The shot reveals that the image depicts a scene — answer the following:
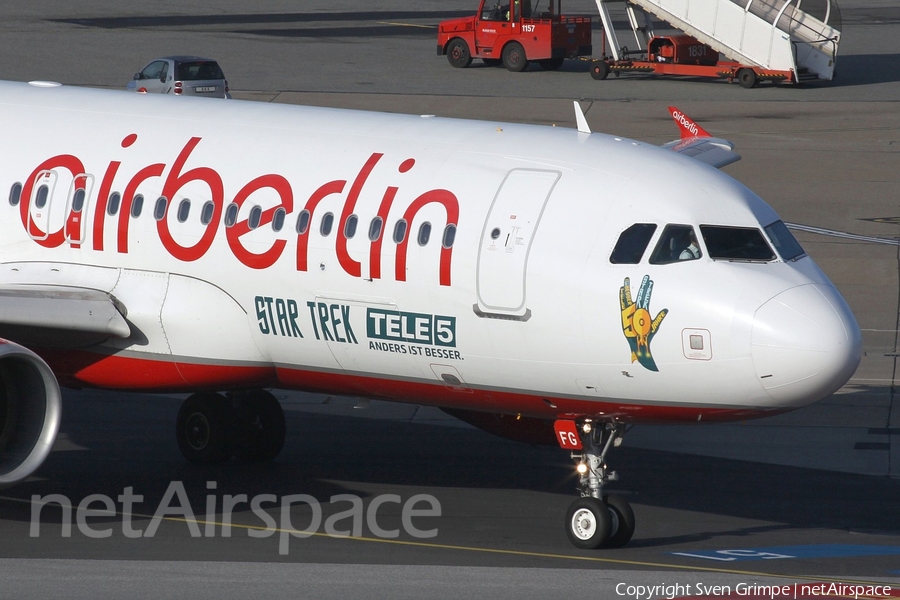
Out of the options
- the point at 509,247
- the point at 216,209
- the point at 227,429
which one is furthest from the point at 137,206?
the point at 509,247

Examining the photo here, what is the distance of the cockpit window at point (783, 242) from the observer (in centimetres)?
1413

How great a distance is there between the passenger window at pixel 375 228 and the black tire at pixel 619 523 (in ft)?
12.5

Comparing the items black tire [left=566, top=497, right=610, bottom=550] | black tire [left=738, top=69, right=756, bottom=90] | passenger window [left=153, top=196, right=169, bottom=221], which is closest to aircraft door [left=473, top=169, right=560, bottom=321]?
black tire [left=566, top=497, right=610, bottom=550]

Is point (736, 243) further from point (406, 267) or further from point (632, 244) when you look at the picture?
point (406, 267)

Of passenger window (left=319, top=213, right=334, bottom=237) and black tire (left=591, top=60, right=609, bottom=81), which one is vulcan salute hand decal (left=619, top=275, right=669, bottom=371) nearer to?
passenger window (left=319, top=213, right=334, bottom=237)

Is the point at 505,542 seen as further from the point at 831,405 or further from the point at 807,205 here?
the point at 807,205

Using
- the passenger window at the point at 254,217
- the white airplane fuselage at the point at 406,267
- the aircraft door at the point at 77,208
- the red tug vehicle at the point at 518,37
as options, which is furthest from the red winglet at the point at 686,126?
the red tug vehicle at the point at 518,37

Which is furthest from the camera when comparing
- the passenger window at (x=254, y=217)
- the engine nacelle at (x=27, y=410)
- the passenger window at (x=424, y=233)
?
the passenger window at (x=254, y=217)

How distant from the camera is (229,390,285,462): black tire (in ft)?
62.1

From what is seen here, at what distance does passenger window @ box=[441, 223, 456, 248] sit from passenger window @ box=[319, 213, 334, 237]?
1.43m

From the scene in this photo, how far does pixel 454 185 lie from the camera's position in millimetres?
15047

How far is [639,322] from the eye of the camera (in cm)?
1385

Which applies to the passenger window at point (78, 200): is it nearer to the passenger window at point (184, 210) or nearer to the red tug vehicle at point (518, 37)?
the passenger window at point (184, 210)

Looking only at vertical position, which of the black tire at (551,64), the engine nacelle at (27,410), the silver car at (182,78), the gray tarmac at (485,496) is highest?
the black tire at (551,64)
